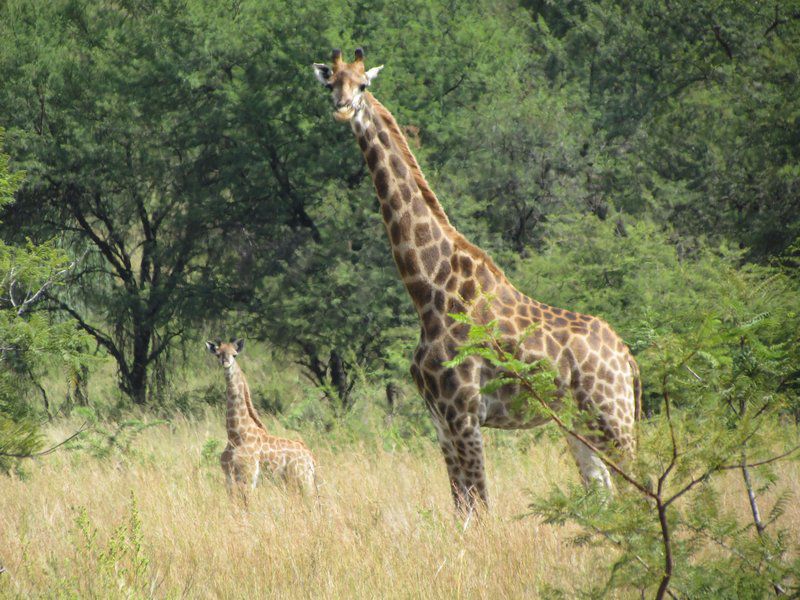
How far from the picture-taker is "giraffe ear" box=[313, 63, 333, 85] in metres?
6.53

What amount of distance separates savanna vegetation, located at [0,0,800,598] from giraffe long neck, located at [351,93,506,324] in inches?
59.6

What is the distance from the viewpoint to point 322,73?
6.62m

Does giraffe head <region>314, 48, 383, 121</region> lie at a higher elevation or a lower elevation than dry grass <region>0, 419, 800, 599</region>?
higher

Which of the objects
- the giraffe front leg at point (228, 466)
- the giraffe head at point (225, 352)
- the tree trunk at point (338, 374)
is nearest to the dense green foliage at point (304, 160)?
the tree trunk at point (338, 374)

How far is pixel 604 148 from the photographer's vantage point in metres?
20.5

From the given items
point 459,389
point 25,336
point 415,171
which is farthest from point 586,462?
point 25,336

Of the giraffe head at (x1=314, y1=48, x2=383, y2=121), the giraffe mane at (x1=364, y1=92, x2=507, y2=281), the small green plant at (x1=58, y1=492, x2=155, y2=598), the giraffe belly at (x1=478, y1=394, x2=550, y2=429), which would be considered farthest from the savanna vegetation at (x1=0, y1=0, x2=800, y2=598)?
the giraffe head at (x1=314, y1=48, x2=383, y2=121)

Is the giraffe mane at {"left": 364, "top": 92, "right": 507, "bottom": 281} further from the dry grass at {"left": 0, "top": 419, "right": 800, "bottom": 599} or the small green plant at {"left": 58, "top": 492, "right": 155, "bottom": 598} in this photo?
the small green plant at {"left": 58, "top": 492, "right": 155, "bottom": 598}

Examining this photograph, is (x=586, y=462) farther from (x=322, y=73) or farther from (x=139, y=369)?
(x=139, y=369)

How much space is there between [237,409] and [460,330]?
11.3 feet

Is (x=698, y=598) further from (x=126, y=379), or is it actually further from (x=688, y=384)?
(x=126, y=379)

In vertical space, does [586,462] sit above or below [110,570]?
below

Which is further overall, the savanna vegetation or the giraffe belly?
the savanna vegetation

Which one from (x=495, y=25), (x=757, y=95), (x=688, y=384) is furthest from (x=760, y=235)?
(x=688, y=384)
